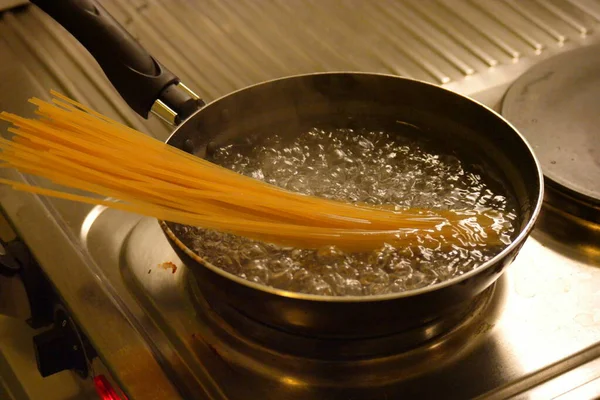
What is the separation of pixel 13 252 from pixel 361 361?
1.48 ft

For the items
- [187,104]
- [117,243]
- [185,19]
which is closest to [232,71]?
[185,19]

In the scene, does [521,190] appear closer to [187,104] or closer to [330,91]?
[330,91]

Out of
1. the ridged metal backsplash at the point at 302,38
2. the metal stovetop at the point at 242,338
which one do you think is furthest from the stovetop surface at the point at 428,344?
the ridged metal backsplash at the point at 302,38

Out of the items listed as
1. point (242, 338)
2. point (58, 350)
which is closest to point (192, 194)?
point (242, 338)

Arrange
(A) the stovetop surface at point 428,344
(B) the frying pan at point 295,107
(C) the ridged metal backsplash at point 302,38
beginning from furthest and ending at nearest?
(C) the ridged metal backsplash at point 302,38
(B) the frying pan at point 295,107
(A) the stovetop surface at point 428,344

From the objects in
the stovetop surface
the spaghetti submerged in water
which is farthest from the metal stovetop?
the spaghetti submerged in water

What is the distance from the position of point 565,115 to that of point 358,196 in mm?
374

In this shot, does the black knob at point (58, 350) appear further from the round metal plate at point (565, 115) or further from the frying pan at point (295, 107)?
the round metal plate at point (565, 115)

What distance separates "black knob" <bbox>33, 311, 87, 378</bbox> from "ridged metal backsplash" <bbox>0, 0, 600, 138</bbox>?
0.36 metres

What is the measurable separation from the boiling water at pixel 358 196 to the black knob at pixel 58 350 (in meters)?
0.19

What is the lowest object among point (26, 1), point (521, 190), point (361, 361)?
point (361, 361)

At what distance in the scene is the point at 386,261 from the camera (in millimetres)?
646

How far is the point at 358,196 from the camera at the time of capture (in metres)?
0.74

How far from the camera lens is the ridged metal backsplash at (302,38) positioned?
41.3 inches
